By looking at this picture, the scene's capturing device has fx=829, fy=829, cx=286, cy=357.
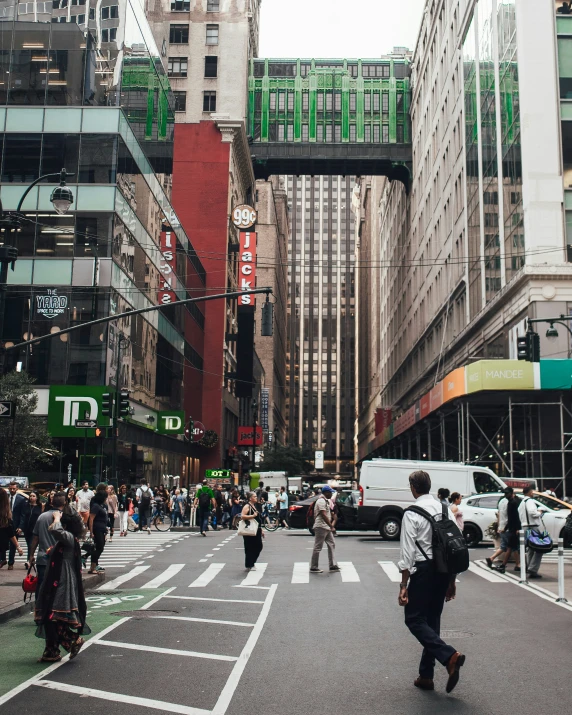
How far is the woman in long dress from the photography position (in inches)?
350

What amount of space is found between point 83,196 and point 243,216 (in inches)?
1128

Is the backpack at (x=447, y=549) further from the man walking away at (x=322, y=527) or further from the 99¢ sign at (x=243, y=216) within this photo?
the 99¢ sign at (x=243, y=216)

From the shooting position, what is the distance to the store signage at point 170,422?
1997 inches

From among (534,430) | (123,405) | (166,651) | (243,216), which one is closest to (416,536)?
(166,651)

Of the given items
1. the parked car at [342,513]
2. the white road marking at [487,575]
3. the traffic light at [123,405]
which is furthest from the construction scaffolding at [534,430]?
the white road marking at [487,575]

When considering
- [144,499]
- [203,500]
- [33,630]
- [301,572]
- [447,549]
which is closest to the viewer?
[447,549]

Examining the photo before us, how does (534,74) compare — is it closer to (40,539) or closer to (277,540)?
(277,540)

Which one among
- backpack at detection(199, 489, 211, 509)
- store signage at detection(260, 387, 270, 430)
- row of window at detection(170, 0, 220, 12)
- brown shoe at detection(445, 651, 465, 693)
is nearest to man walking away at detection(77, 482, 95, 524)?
backpack at detection(199, 489, 211, 509)

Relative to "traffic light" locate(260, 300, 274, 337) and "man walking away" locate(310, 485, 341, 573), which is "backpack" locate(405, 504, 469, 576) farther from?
"traffic light" locate(260, 300, 274, 337)

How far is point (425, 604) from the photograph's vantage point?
A: 7.51 m

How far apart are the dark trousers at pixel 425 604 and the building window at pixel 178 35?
80.7 m

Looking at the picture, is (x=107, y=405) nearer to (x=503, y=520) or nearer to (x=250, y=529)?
(x=250, y=529)

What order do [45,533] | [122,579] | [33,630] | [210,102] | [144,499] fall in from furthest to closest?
1. [210,102]
2. [144,499]
3. [122,579]
4. [33,630]
5. [45,533]

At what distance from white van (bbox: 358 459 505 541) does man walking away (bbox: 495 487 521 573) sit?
9087 mm
